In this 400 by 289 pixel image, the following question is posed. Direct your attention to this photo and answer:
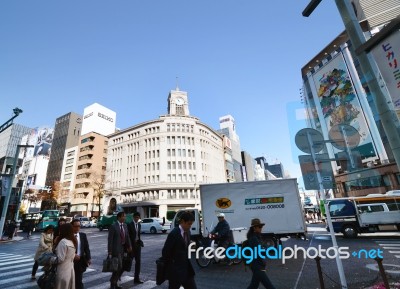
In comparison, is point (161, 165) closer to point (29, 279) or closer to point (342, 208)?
point (342, 208)

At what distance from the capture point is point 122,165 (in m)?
63.7

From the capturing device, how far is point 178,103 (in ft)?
245

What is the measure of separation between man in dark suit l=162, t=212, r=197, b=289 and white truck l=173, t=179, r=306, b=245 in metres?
8.07

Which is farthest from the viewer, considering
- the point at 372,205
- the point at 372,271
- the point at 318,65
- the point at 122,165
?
the point at 122,165

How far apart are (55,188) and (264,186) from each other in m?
76.5

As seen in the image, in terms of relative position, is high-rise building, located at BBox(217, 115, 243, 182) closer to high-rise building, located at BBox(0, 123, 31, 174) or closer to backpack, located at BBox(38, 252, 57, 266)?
backpack, located at BBox(38, 252, 57, 266)

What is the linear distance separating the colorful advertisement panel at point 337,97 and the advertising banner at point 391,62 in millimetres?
41372

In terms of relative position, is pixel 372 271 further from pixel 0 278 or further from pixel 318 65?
pixel 318 65

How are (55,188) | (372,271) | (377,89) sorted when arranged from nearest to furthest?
(377,89), (372,271), (55,188)

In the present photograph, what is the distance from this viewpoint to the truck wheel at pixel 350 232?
1569cm

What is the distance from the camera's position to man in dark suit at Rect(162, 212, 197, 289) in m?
3.78

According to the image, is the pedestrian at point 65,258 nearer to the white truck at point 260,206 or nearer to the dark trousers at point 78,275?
the dark trousers at point 78,275

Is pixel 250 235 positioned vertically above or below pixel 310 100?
below

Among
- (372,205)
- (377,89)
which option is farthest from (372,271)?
(372,205)
